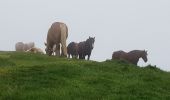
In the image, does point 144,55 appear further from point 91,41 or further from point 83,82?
point 83,82

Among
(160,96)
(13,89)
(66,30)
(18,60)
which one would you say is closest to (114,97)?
(160,96)

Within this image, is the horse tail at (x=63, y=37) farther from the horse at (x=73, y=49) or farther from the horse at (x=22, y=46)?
the horse at (x=22, y=46)

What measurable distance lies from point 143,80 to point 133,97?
299 centimetres

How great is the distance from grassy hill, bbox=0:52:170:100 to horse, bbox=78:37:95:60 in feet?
34.3

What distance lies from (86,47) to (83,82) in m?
14.6

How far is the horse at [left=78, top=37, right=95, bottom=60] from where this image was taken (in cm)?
3145

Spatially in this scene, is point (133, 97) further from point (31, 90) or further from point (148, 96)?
point (31, 90)

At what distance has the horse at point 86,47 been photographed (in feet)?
103

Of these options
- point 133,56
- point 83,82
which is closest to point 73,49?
point 133,56

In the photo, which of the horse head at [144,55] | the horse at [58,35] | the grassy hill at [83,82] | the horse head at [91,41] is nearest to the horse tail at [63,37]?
the horse at [58,35]

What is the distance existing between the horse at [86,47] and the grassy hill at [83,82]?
10.4 metres

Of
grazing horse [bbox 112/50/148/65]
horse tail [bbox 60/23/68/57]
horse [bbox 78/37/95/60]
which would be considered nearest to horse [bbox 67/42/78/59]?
horse [bbox 78/37/95/60]

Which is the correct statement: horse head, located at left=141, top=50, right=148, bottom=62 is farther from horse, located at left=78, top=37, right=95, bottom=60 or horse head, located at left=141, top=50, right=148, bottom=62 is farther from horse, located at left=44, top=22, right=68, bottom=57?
horse, located at left=44, top=22, right=68, bottom=57

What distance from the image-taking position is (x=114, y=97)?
49.6ft
